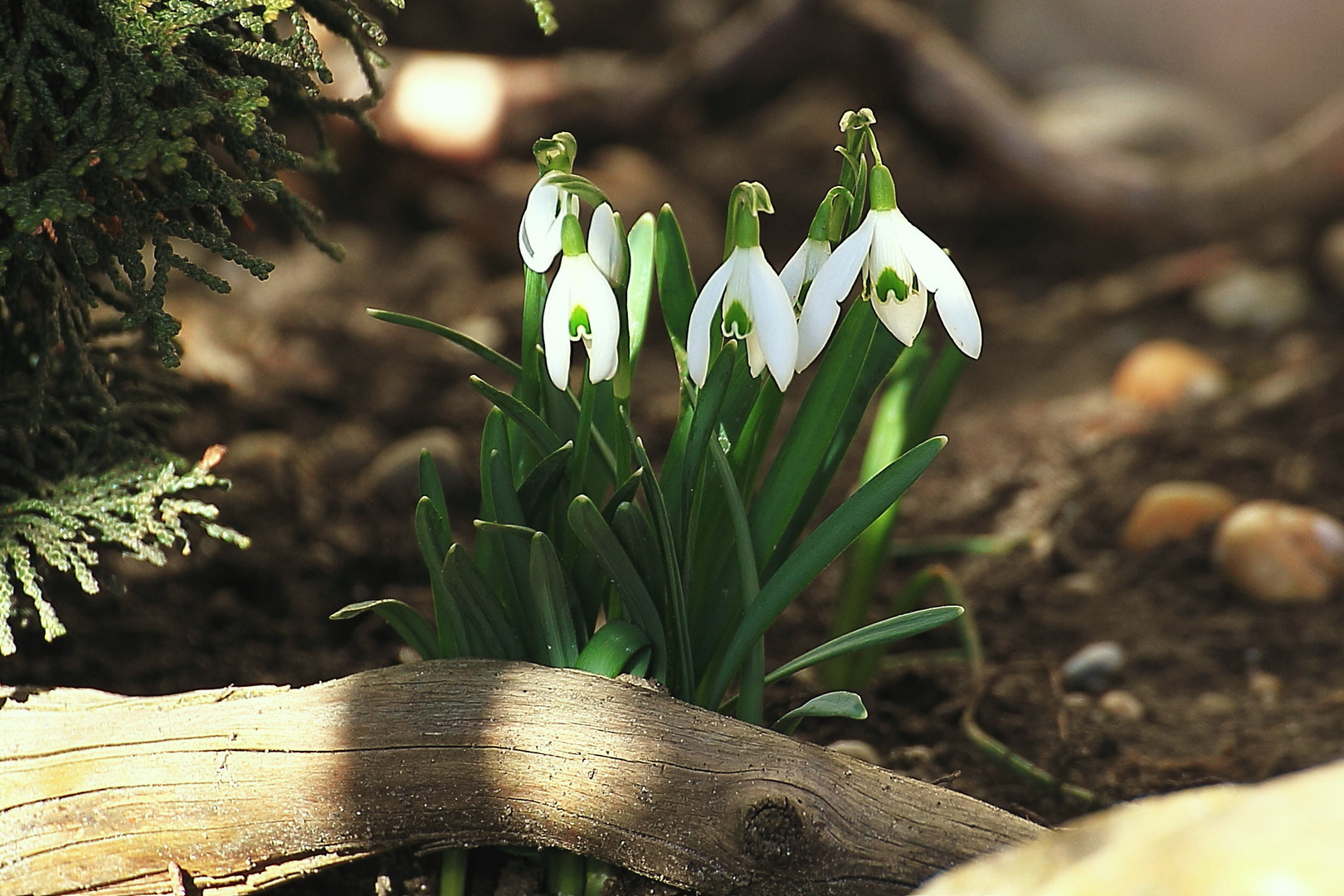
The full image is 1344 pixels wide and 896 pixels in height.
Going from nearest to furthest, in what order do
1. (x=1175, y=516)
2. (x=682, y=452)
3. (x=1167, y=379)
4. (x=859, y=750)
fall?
(x=682, y=452)
(x=859, y=750)
(x=1175, y=516)
(x=1167, y=379)

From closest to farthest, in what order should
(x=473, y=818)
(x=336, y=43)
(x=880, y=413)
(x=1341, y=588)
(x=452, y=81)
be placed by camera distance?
(x=473, y=818) < (x=880, y=413) < (x=1341, y=588) < (x=452, y=81) < (x=336, y=43)

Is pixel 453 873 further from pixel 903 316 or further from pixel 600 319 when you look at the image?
pixel 903 316

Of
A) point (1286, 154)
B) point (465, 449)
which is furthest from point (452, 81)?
point (1286, 154)

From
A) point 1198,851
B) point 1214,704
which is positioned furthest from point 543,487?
point 1214,704

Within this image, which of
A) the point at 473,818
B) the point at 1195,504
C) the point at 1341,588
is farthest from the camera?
the point at 1195,504

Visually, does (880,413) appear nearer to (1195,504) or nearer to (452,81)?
(1195,504)

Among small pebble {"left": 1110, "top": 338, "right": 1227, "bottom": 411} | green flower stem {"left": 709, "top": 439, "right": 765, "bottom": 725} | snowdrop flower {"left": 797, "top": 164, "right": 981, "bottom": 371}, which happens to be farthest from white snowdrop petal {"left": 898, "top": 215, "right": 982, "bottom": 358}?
small pebble {"left": 1110, "top": 338, "right": 1227, "bottom": 411}
